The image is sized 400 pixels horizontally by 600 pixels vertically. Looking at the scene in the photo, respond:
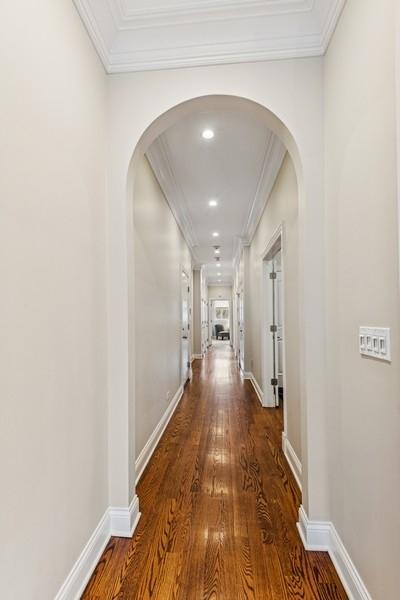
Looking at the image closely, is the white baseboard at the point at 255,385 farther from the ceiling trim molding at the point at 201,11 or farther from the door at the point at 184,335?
the ceiling trim molding at the point at 201,11

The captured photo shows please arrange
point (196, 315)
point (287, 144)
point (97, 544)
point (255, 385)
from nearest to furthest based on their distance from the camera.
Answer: point (97, 544) → point (287, 144) → point (255, 385) → point (196, 315)

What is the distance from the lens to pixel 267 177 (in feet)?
11.1

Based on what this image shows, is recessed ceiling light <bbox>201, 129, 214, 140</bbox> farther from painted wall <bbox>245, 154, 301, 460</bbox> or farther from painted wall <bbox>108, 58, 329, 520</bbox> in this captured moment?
painted wall <bbox>108, 58, 329, 520</bbox>

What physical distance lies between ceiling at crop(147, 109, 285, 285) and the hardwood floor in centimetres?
252

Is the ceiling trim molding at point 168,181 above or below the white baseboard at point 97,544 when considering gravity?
above

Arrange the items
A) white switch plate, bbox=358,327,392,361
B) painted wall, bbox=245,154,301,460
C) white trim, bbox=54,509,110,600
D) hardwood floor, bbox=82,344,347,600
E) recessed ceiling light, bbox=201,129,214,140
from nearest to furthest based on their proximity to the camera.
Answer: white switch plate, bbox=358,327,392,361 → white trim, bbox=54,509,110,600 → hardwood floor, bbox=82,344,347,600 → painted wall, bbox=245,154,301,460 → recessed ceiling light, bbox=201,129,214,140

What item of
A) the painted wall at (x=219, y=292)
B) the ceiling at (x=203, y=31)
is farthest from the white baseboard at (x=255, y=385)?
the painted wall at (x=219, y=292)

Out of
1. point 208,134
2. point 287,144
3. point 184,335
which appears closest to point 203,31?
point 287,144

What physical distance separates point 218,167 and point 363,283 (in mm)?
2507

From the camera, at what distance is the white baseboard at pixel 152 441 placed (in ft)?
7.94

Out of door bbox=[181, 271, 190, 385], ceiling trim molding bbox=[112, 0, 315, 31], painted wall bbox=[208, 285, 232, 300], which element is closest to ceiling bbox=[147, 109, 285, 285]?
ceiling trim molding bbox=[112, 0, 315, 31]

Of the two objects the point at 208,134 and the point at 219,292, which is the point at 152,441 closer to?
the point at 208,134

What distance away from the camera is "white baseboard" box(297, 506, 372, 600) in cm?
134

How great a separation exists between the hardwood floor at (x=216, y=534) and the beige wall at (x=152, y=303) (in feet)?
1.46
